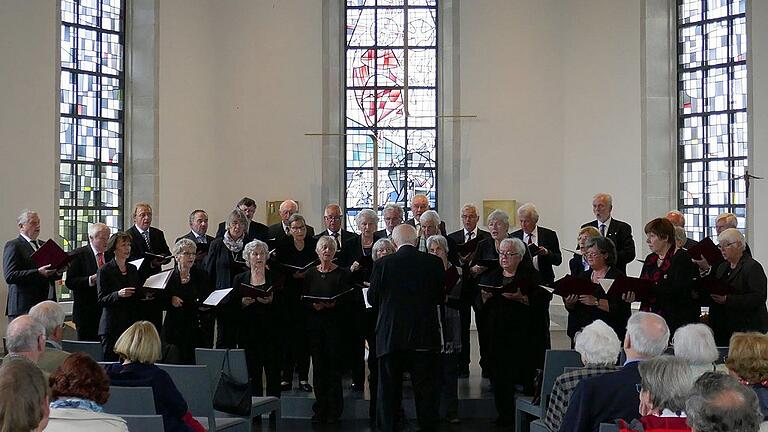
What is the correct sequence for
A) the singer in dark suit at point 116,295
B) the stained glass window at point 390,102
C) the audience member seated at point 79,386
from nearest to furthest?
the audience member seated at point 79,386
the singer in dark suit at point 116,295
the stained glass window at point 390,102

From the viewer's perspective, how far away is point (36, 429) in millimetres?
2998

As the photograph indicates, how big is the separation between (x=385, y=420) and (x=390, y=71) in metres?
→ 8.12

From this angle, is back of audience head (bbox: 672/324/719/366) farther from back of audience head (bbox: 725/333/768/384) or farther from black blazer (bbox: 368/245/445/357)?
black blazer (bbox: 368/245/445/357)

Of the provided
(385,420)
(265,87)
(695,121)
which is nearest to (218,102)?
(265,87)

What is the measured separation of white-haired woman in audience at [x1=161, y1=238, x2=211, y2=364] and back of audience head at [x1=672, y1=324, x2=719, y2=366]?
4.26m

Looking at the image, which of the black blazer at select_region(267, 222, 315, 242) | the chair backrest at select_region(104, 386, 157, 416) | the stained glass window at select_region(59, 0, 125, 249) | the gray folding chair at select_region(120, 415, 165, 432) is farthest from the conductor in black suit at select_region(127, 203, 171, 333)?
the gray folding chair at select_region(120, 415, 165, 432)

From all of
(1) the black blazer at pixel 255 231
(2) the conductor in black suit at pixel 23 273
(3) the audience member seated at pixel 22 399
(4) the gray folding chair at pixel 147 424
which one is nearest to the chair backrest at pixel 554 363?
(4) the gray folding chair at pixel 147 424

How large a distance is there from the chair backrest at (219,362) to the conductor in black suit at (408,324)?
1026 millimetres

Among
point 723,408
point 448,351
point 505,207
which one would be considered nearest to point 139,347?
point 723,408

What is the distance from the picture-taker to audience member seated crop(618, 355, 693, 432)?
381 cm

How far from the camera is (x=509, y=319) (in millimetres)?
7930

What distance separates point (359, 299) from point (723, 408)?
5.74 m

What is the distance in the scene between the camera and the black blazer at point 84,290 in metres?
8.64

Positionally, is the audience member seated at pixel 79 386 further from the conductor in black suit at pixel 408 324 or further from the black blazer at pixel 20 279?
the black blazer at pixel 20 279
